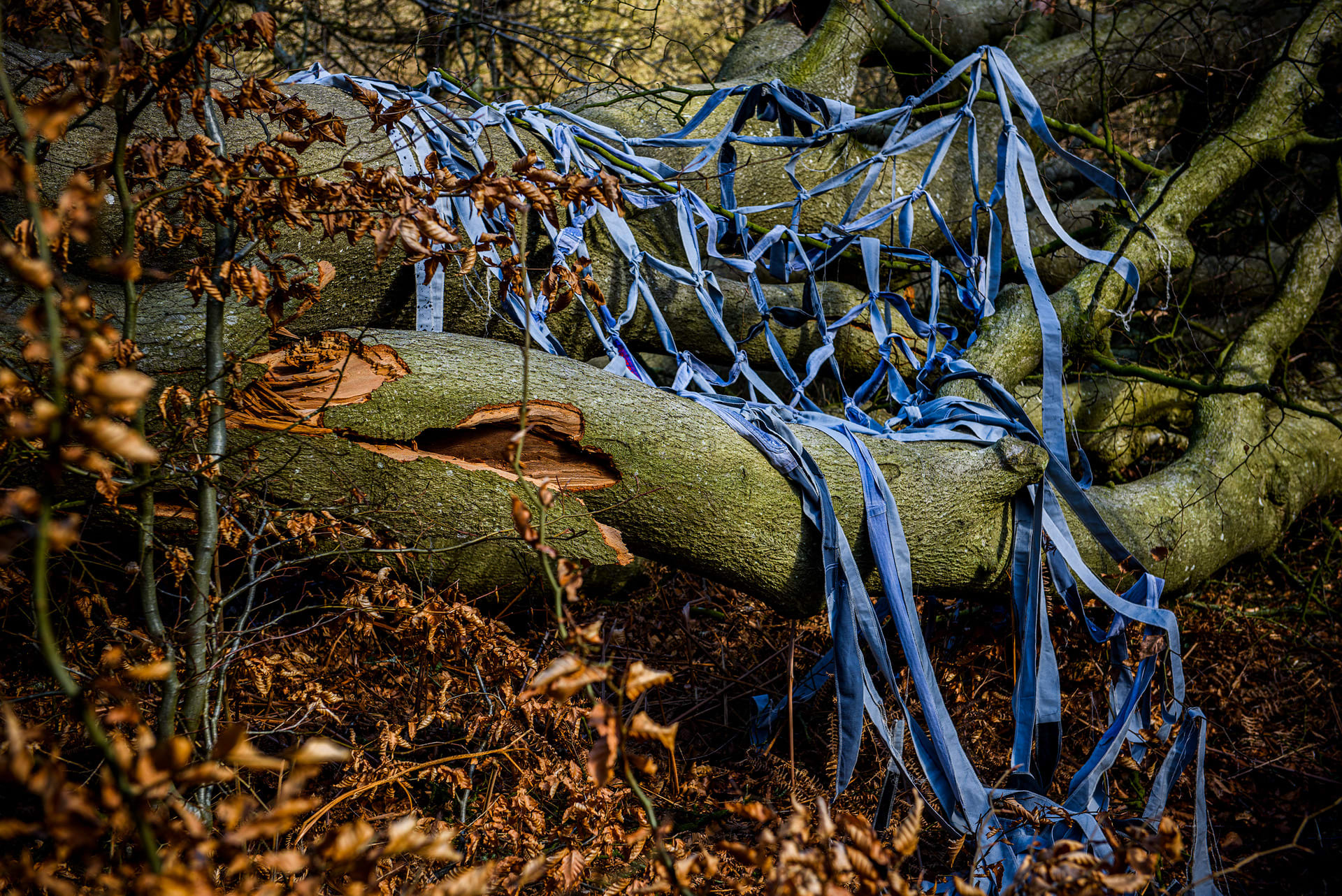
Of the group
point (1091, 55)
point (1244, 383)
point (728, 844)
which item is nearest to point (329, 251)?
point (728, 844)

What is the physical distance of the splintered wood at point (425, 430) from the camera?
213 cm

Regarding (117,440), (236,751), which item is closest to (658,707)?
(236,751)

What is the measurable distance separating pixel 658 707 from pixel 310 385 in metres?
1.67

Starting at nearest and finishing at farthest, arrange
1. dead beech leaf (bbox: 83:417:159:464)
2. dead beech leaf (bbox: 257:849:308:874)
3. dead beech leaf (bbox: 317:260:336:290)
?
1. dead beech leaf (bbox: 83:417:159:464)
2. dead beech leaf (bbox: 257:849:308:874)
3. dead beech leaf (bbox: 317:260:336:290)

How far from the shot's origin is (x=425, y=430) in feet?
7.30

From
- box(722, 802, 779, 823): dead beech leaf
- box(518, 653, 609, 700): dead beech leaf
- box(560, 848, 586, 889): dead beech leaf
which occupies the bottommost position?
box(560, 848, 586, 889): dead beech leaf

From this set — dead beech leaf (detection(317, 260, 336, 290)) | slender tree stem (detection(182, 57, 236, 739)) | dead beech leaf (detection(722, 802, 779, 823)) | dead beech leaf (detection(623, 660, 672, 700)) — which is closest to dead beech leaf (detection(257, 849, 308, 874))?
dead beech leaf (detection(623, 660, 672, 700))

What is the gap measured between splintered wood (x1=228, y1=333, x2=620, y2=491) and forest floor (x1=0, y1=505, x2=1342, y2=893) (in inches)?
15.7

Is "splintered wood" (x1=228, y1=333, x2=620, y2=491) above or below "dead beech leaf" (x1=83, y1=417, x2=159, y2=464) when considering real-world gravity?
below

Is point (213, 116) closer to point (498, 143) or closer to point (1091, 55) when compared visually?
point (498, 143)

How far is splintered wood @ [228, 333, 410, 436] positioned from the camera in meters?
2.10

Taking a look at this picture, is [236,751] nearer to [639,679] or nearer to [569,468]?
[639,679]

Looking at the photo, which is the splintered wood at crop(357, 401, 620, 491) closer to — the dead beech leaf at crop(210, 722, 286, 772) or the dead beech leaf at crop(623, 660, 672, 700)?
the dead beech leaf at crop(623, 660, 672, 700)

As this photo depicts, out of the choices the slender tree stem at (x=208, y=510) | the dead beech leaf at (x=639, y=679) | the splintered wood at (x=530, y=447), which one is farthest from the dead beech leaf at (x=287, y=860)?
the splintered wood at (x=530, y=447)
